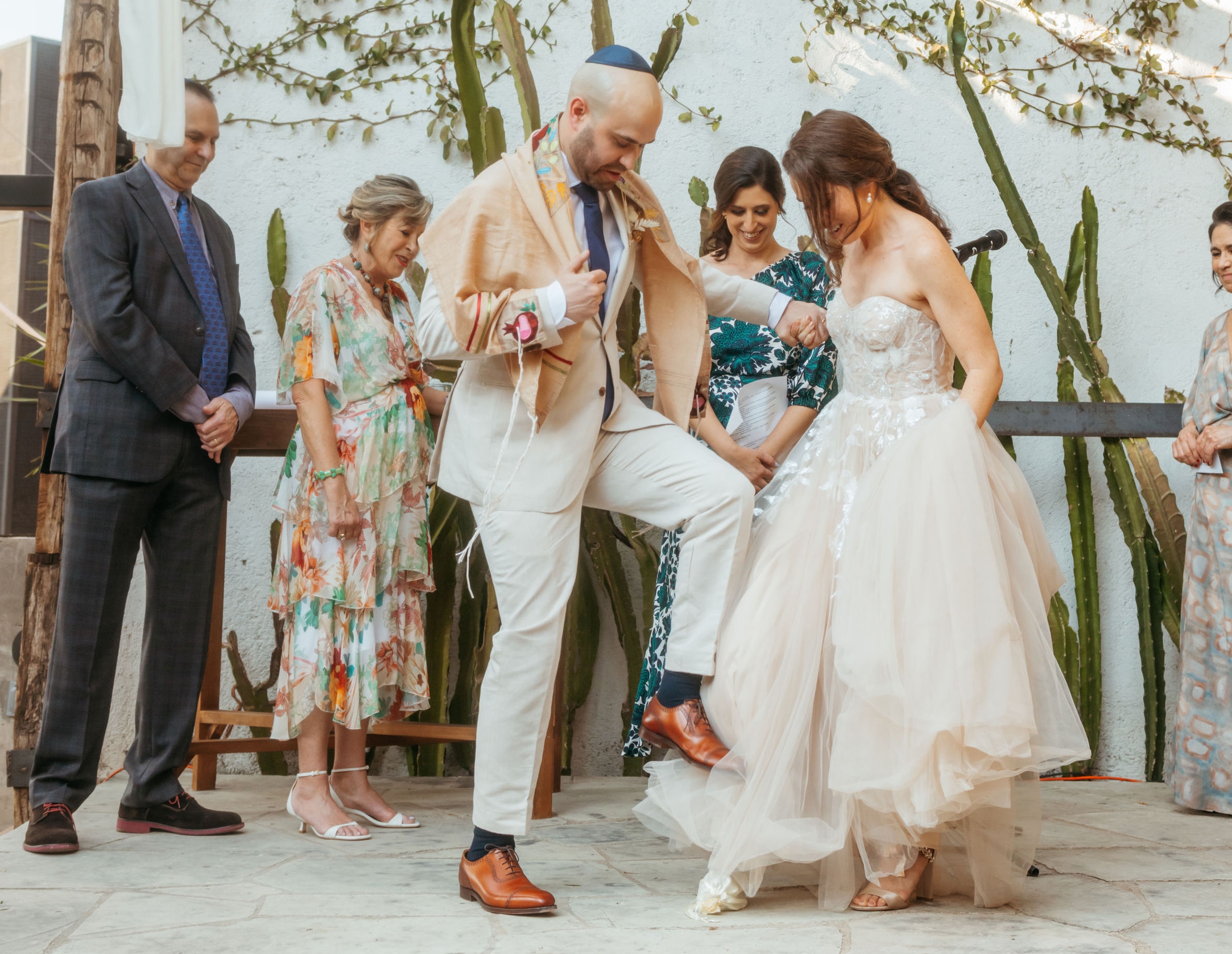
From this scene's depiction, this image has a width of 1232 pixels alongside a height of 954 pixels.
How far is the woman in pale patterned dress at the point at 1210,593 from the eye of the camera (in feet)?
10.8

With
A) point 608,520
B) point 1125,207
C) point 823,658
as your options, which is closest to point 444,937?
point 823,658

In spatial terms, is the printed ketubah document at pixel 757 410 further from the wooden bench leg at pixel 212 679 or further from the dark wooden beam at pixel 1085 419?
the wooden bench leg at pixel 212 679

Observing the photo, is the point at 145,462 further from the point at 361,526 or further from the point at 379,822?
the point at 379,822

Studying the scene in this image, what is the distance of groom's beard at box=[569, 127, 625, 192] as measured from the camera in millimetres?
2154

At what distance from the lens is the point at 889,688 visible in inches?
A: 78.5

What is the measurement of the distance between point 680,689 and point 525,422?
602mm

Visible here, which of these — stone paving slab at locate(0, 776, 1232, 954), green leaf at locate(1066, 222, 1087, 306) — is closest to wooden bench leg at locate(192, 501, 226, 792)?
stone paving slab at locate(0, 776, 1232, 954)

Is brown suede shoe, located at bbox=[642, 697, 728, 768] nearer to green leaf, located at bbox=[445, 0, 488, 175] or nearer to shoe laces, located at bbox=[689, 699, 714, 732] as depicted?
shoe laces, located at bbox=[689, 699, 714, 732]

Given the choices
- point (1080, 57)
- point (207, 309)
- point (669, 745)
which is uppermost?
point (1080, 57)

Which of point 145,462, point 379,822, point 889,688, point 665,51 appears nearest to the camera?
point 889,688

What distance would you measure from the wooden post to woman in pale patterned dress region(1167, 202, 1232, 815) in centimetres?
334

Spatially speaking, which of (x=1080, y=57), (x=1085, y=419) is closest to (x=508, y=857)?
(x=1085, y=419)

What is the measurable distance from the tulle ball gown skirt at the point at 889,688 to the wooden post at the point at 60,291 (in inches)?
80.7

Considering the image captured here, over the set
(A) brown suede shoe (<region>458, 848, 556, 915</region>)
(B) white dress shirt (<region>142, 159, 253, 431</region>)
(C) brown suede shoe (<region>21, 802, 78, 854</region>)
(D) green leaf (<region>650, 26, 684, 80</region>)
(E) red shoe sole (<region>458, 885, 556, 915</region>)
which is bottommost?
(C) brown suede shoe (<region>21, 802, 78, 854</region>)
